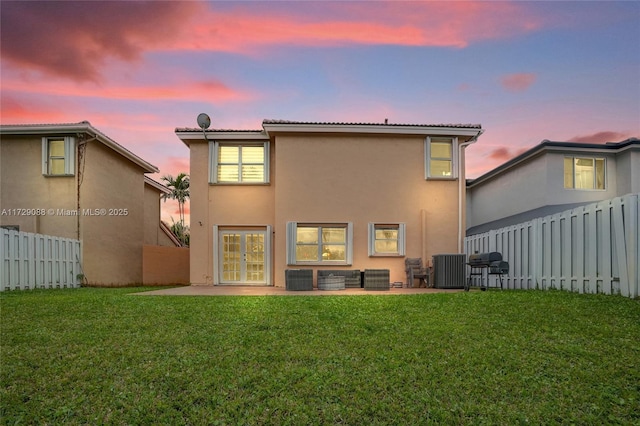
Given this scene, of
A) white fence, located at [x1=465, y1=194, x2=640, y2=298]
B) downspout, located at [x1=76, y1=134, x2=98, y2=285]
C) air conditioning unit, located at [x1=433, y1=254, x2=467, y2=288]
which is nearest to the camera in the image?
white fence, located at [x1=465, y1=194, x2=640, y2=298]

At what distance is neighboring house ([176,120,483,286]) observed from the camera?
496 inches

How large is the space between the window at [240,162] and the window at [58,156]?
538 centimetres

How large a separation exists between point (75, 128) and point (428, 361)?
1465 centimetres

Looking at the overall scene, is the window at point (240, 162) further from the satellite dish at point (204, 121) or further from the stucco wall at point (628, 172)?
the stucco wall at point (628, 172)

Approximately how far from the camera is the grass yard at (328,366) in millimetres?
2986

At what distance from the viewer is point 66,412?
9.89 ft

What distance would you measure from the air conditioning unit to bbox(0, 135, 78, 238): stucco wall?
13.3 metres

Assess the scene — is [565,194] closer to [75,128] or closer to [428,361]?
[428,361]

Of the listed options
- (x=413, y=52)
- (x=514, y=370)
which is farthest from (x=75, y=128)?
(x=514, y=370)

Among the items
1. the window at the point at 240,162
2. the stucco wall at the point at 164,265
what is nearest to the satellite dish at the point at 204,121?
the window at the point at 240,162

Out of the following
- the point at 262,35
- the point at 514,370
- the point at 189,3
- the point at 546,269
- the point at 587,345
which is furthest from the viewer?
the point at 262,35

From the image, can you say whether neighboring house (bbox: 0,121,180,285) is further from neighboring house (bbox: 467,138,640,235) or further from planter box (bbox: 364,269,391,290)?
neighboring house (bbox: 467,138,640,235)

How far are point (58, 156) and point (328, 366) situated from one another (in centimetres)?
1464

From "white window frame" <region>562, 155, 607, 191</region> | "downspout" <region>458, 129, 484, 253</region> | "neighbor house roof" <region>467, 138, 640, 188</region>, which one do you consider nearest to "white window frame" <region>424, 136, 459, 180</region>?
"downspout" <region>458, 129, 484, 253</region>
